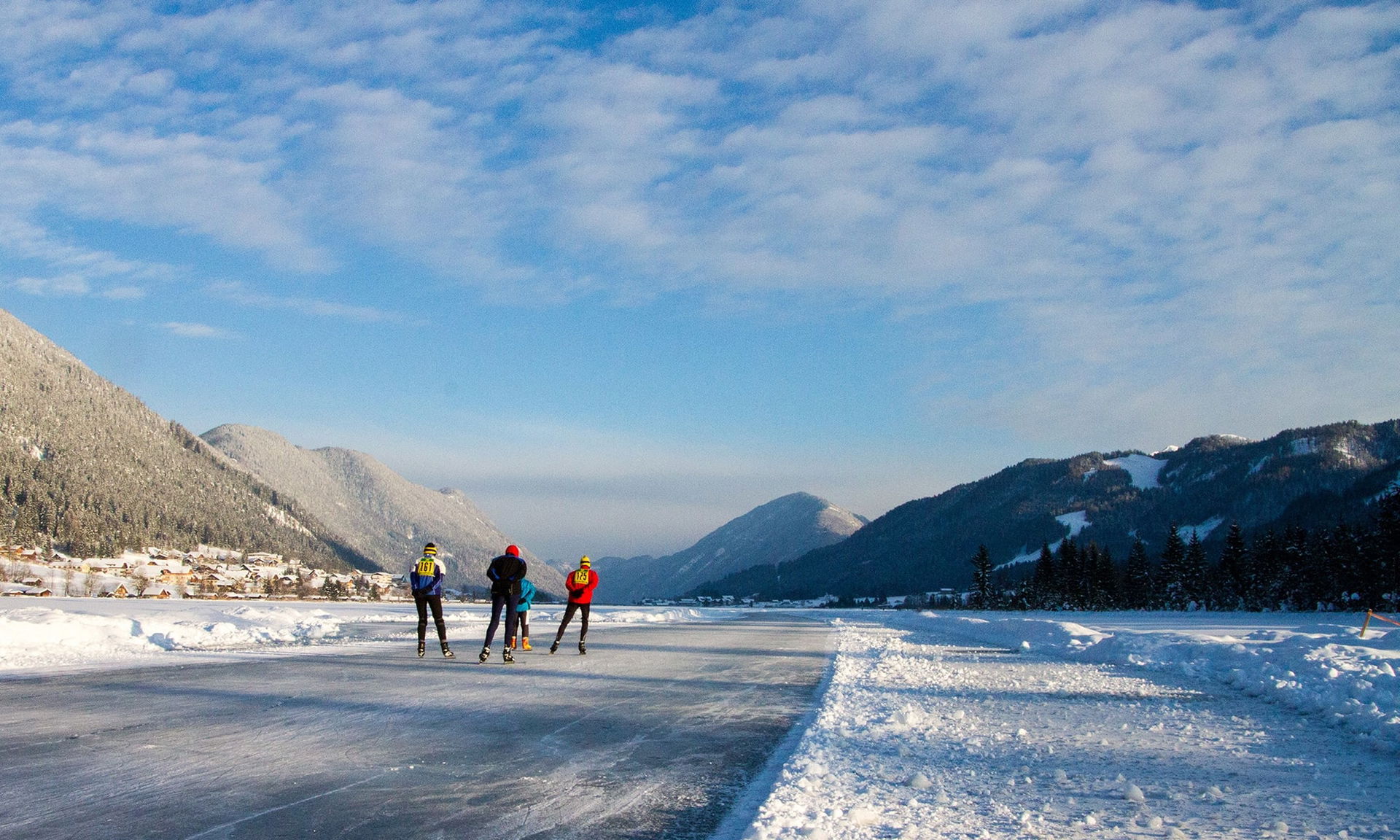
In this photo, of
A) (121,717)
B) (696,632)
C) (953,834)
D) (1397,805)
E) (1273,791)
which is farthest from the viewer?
(696,632)

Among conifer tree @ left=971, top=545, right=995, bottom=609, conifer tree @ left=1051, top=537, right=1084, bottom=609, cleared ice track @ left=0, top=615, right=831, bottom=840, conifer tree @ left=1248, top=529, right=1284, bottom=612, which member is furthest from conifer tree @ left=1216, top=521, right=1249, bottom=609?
cleared ice track @ left=0, top=615, right=831, bottom=840

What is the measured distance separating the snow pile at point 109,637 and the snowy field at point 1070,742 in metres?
0.09

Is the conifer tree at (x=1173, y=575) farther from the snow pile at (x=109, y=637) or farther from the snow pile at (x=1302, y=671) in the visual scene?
the snow pile at (x=109, y=637)

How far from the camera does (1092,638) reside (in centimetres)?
2475

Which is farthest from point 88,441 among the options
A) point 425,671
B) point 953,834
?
point 953,834

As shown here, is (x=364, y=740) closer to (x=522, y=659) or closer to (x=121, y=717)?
(x=121, y=717)

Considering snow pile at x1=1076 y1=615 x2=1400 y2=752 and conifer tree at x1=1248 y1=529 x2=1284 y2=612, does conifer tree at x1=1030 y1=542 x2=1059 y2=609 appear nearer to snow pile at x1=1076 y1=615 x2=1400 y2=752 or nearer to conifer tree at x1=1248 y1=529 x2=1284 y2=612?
conifer tree at x1=1248 y1=529 x2=1284 y2=612

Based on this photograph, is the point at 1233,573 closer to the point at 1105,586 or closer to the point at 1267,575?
the point at 1267,575

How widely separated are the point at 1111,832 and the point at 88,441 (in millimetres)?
209390

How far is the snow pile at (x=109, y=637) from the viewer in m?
15.8

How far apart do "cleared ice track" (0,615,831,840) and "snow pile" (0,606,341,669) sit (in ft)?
13.2

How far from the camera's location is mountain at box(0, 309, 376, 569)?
144 metres

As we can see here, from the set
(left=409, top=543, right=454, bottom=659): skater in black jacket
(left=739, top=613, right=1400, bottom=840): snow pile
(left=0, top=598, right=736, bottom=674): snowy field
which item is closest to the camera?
(left=739, top=613, right=1400, bottom=840): snow pile

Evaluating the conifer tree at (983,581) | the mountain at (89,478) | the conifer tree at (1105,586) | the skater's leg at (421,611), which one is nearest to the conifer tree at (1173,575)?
the conifer tree at (1105,586)
